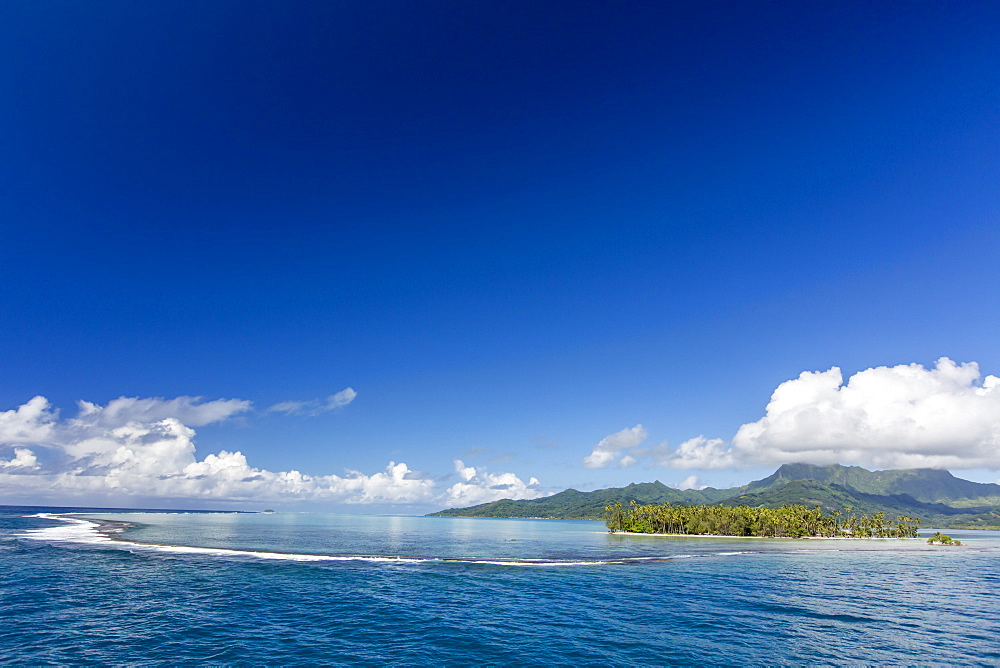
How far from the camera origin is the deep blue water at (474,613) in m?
37.5

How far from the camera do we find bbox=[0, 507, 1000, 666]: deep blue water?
37500 millimetres

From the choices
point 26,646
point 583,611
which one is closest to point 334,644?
point 26,646

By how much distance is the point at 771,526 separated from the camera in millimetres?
194250

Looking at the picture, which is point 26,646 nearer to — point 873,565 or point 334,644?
point 334,644

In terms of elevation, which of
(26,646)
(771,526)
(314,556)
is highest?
(26,646)

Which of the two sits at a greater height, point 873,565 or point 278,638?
point 278,638

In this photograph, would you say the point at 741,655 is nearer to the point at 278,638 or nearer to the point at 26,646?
the point at 278,638

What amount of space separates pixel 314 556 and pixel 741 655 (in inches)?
3159

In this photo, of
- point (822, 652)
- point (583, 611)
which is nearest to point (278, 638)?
point (583, 611)

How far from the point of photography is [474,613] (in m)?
51.1

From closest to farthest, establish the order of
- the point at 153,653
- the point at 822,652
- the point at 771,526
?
the point at 153,653 → the point at 822,652 → the point at 771,526

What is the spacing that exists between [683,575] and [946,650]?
1614 inches

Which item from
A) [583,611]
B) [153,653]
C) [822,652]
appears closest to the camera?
[153,653]

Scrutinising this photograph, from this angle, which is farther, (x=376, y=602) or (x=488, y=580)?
(x=488, y=580)
